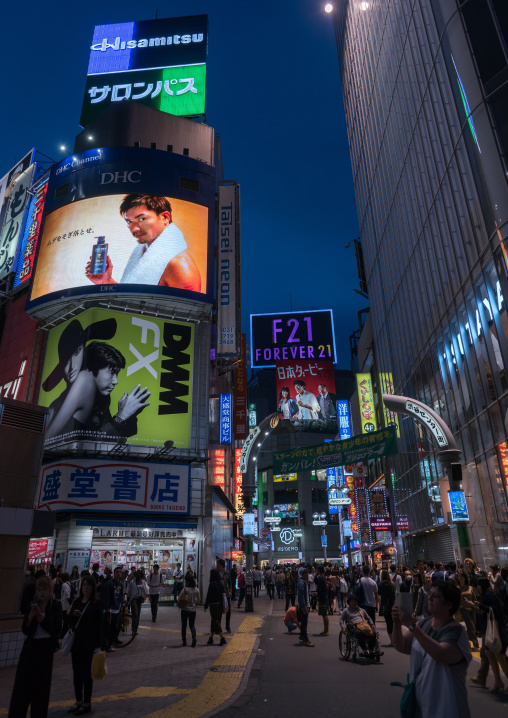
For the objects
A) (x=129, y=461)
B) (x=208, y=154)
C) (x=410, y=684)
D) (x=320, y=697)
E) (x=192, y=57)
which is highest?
(x=192, y=57)

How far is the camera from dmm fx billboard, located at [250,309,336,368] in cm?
6397

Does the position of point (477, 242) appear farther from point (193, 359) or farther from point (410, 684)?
point (410, 684)

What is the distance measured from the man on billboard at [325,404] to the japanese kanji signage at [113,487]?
34913 millimetres

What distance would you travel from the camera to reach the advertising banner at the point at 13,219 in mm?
36375

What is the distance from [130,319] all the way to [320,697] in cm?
2264

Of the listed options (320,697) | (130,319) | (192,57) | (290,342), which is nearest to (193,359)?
(130,319)

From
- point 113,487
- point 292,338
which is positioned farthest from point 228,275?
point 292,338

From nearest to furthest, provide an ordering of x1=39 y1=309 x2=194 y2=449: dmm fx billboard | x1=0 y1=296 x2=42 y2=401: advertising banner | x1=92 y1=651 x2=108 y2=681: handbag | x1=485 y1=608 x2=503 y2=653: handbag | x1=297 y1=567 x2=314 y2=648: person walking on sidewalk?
x1=92 y1=651 x2=108 y2=681: handbag < x1=485 y1=608 x2=503 y2=653: handbag < x1=297 y1=567 x2=314 y2=648: person walking on sidewalk < x1=39 y1=309 x2=194 y2=449: dmm fx billboard < x1=0 y1=296 x2=42 y2=401: advertising banner

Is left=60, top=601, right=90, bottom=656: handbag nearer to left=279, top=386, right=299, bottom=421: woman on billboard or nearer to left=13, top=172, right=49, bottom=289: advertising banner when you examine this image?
left=13, top=172, right=49, bottom=289: advertising banner

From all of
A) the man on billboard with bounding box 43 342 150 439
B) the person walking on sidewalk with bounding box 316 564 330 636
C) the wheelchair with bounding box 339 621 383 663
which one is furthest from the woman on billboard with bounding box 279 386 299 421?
the wheelchair with bounding box 339 621 383 663

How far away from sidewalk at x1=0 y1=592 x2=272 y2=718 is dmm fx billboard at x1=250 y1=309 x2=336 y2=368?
167 feet

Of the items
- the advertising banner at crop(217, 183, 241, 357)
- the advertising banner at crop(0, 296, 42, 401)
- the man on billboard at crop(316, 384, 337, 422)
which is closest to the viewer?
the advertising banner at crop(217, 183, 241, 357)

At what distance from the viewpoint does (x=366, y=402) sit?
46.3 meters

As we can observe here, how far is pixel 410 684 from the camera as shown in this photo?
364 cm
